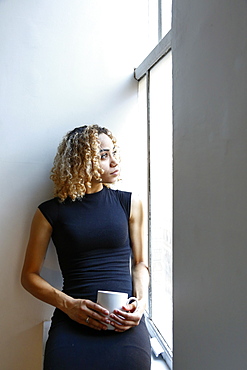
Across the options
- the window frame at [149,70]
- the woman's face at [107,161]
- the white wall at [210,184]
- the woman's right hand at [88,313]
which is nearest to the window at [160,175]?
the window frame at [149,70]

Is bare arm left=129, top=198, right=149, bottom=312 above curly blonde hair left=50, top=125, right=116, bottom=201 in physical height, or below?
below

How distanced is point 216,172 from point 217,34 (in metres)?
0.25

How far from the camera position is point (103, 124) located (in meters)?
1.75

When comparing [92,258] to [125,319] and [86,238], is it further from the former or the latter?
[125,319]

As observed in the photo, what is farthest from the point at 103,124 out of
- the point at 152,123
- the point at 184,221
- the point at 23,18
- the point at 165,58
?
the point at 184,221

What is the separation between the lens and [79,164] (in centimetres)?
152

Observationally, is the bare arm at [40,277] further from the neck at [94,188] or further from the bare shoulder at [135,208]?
the bare shoulder at [135,208]

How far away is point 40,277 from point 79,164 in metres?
0.48

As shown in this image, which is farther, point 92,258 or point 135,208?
point 135,208

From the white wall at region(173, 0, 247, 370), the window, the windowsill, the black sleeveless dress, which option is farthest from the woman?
the white wall at region(173, 0, 247, 370)

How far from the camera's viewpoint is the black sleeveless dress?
52.6 inches

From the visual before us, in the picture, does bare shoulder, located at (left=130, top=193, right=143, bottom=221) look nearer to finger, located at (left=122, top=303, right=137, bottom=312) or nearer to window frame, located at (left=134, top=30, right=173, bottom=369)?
window frame, located at (left=134, top=30, right=173, bottom=369)

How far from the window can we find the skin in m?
0.10

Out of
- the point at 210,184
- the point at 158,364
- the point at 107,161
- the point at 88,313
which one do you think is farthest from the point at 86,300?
the point at 210,184
